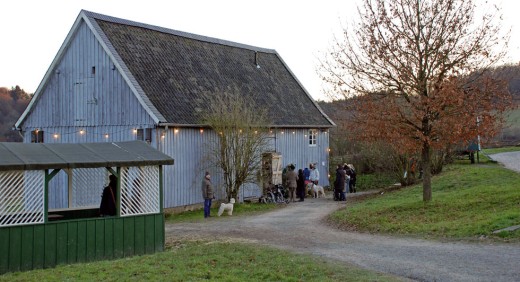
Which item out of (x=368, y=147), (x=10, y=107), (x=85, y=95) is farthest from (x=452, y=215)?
(x=10, y=107)

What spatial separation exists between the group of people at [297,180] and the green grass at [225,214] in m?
1.50

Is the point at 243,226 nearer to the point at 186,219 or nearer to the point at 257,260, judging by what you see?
the point at 186,219

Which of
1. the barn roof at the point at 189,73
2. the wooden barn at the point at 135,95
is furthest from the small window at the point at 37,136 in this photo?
the barn roof at the point at 189,73

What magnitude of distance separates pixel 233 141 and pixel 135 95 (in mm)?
4680

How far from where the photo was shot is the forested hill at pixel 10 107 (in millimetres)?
59241

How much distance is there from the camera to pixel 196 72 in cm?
2747

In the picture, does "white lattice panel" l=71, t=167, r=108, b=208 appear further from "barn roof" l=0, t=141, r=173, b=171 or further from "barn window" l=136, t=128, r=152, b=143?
"barn roof" l=0, t=141, r=173, b=171

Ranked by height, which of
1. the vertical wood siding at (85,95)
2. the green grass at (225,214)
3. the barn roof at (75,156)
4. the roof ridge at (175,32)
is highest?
the roof ridge at (175,32)

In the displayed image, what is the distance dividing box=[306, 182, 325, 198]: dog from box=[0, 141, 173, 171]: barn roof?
15008mm

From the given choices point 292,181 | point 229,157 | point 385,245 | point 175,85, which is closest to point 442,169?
point 292,181

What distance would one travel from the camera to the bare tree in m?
24.8

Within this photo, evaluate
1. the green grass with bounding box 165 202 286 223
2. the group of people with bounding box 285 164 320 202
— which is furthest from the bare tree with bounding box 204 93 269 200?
the group of people with bounding box 285 164 320 202

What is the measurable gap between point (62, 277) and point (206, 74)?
1827 centimetres

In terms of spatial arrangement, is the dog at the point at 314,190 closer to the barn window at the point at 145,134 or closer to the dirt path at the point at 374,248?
the dirt path at the point at 374,248
